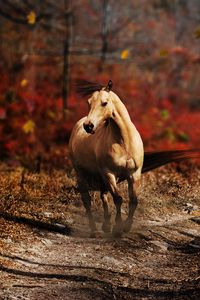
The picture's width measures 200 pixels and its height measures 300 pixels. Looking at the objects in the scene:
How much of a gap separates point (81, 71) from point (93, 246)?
2115 centimetres

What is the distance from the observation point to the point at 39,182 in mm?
13227

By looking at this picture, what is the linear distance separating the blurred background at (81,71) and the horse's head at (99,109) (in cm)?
912

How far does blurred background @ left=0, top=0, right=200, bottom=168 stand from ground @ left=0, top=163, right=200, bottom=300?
18.6 feet

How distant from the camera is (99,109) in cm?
Answer: 802

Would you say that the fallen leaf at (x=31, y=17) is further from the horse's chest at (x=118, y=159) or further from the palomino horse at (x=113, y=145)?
the horse's chest at (x=118, y=159)

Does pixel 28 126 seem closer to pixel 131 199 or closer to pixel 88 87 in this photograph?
pixel 131 199

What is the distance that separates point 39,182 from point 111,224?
3.86 metres

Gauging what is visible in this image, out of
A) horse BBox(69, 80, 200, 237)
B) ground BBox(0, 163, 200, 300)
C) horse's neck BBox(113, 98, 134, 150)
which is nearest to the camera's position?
ground BBox(0, 163, 200, 300)

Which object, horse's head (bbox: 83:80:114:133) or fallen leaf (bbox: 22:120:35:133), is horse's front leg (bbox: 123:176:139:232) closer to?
horse's head (bbox: 83:80:114:133)

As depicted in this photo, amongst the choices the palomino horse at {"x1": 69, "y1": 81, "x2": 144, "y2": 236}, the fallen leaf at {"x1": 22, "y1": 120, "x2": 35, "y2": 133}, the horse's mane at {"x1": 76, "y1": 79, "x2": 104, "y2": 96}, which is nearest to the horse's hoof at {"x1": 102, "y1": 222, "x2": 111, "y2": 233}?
the palomino horse at {"x1": 69, "y1": 81, "x2": 144, "y2": 236}

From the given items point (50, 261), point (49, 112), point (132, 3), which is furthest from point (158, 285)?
point (132, 3)

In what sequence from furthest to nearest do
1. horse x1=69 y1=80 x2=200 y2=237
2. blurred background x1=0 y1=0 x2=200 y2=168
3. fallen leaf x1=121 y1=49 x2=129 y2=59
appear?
1. fallen leaf x1=121 y1=49 x2=129 y2=59
2. blurred background x1=0 y1=0 x2=200 y2=168
3. horse x1=69 y1=80 x2=200 y2=237

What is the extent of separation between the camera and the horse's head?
7.80 meters

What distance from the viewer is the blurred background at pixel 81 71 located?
22438 millimetres
